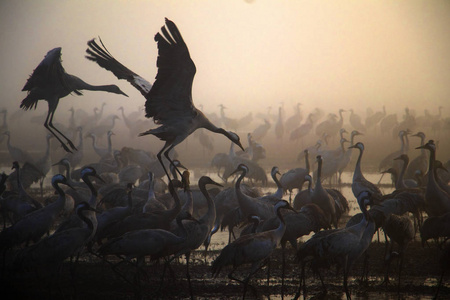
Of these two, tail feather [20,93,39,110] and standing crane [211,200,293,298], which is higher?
tail feather [20,93,39,110]

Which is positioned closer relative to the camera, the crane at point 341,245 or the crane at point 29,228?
the crane at point 341,245

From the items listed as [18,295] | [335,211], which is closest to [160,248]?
[18,295]

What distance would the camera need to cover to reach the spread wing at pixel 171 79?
20.7 feet

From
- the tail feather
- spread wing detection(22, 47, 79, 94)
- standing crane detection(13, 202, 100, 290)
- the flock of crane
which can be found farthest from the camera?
the tail feather

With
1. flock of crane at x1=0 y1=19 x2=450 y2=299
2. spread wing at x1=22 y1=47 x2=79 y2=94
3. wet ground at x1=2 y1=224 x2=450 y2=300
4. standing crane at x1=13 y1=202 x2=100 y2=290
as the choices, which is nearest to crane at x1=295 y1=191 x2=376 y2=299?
flock of crane at x1=0 y1=19 x2=450 y2=299

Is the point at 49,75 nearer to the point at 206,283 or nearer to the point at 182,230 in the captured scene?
the point at 182,230

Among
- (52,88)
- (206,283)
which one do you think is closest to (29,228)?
(206,283)

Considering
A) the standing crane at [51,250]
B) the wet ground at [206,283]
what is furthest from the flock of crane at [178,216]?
the wet ground at [206,283]

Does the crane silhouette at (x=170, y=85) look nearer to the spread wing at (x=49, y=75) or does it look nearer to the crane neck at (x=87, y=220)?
the spread wing at (x=49, y=75)

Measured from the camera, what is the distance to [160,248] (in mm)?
6137

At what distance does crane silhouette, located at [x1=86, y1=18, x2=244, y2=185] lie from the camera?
634 cm

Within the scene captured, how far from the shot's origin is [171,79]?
6.71 metres

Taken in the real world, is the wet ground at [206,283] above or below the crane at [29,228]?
below

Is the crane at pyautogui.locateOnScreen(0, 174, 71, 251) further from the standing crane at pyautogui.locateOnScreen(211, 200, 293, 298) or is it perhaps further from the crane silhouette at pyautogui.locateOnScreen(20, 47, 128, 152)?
the crane silhouette at pyautogui.locateOnScreen(20, 47, 128, 152)
